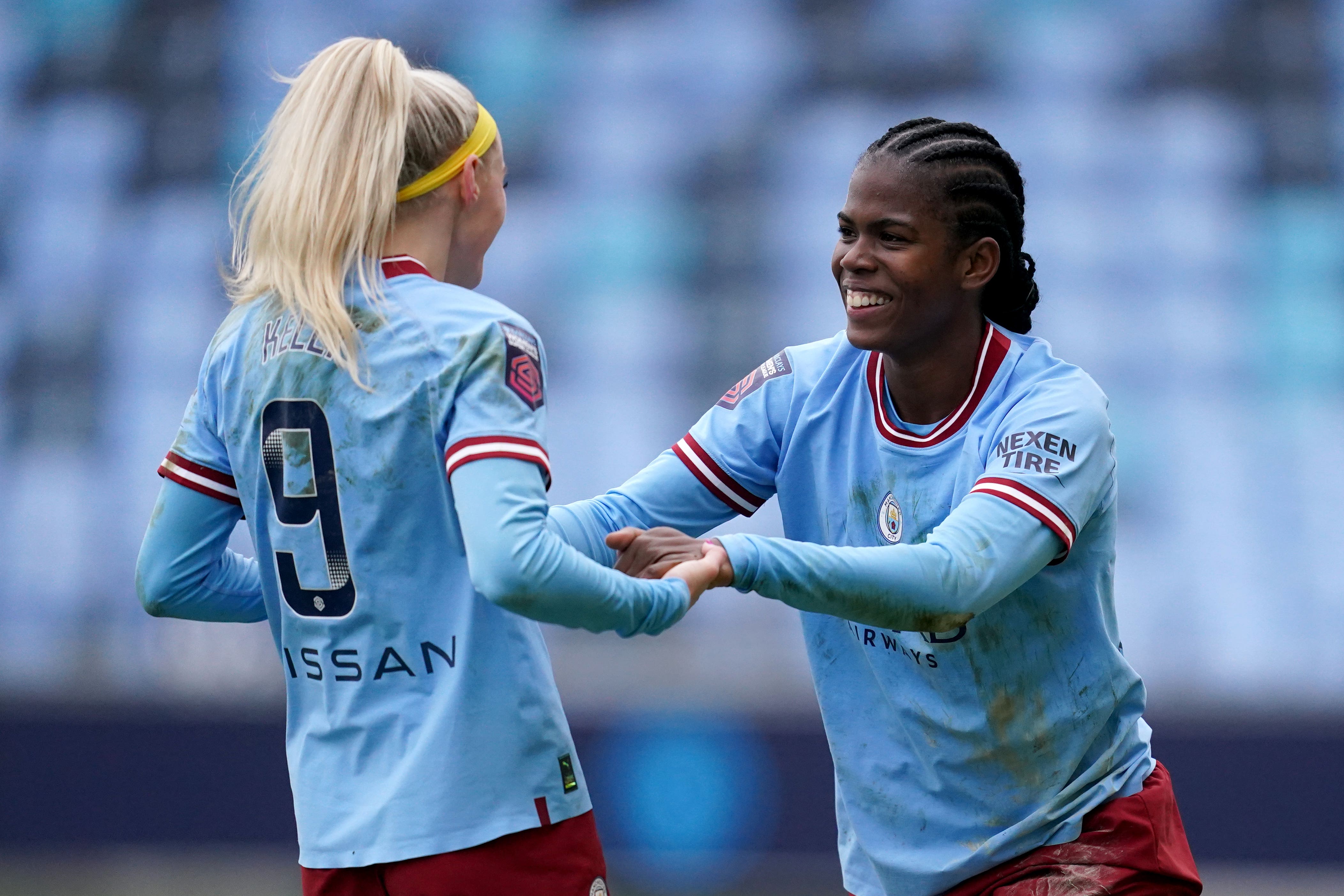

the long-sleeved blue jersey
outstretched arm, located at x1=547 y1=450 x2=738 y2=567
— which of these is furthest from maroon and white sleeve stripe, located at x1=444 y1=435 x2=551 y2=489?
outstretched arm, located at x1=547 y1=450 x2=738 y2=567

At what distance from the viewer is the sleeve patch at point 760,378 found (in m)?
2.86

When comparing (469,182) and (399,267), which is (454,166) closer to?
(469,182)

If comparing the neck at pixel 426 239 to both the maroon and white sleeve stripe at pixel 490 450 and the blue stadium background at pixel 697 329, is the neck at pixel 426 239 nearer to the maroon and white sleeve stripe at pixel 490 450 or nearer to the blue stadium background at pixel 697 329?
the maroon and white sleeve stripe at pixel 490 450

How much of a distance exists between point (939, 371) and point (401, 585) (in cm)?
109

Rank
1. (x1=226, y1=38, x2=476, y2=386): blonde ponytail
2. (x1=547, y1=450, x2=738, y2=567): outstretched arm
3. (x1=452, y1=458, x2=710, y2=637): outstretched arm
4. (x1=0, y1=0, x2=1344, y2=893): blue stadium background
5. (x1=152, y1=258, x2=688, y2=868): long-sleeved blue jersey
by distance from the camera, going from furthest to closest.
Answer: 1. (x1=0, y1=0, x2=1344, y2=893): blue stadium background
2. (x1=547, y1=450, x2=738, y2=567): outstretched arm
3. (x1=226, y1=38, x2=476, y2=386): blonde ponytail
4. (x1=152, y1=258, x2=688, y2=868): long-sleeved blue jersey
5. (x1=452, y1=458, x2=710, y2=637): outstretched arm

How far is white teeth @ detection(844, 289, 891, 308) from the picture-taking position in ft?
8.47

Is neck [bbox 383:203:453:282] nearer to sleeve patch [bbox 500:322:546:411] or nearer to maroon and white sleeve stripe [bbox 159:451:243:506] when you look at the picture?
sleeve patch [bbox 500:322:546:411]

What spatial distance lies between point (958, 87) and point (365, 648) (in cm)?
717

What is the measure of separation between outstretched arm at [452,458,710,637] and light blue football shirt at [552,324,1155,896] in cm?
60

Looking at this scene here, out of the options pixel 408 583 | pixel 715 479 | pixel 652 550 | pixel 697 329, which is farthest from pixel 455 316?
pixel 697 329

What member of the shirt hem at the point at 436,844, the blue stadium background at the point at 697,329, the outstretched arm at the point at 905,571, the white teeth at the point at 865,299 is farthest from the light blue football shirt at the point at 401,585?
the blue stadium background at the point at 697,329

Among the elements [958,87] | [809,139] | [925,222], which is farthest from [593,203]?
[925,222]

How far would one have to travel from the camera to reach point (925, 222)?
257 cm

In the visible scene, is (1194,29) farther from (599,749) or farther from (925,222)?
(925,222)
